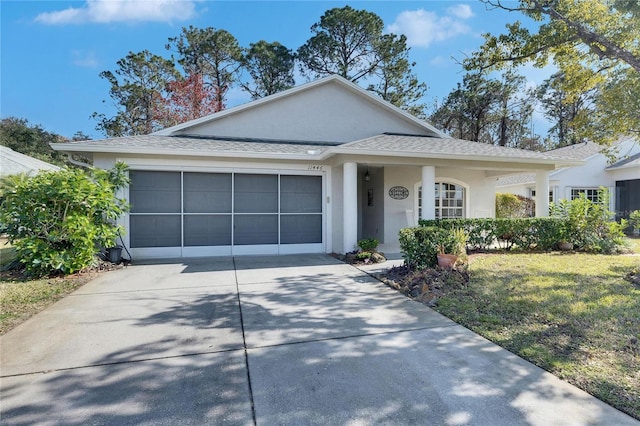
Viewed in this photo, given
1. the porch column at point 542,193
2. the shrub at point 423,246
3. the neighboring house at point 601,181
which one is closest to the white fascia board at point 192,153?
the shrub at point 423,246

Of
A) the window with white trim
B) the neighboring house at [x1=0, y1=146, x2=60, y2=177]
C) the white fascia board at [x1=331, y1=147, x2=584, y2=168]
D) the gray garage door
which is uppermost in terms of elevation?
the neighboring house at [x1=0, y1=146, x2=60, y2=177]

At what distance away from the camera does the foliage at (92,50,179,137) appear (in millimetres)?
23016

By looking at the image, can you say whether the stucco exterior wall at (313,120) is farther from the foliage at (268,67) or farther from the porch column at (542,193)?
the foliage at (268,67)

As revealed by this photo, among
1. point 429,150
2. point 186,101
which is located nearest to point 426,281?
point 429,150

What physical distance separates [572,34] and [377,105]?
637 centimetres

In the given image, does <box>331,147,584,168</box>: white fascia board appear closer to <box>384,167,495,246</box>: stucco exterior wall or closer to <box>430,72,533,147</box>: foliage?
<box>384,167,495,246</box>: stucco exterior wall

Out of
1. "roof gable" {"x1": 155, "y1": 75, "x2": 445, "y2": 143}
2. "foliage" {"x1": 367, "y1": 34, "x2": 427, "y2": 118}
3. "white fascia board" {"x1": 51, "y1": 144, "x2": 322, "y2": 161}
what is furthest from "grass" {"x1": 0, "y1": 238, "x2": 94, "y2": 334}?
"foliage" {"x1": 367, "y1": 34, "x2": 427, "y2": 118}

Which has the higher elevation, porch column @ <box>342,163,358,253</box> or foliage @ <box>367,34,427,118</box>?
foliage @ <box>367,34,427,118</box>

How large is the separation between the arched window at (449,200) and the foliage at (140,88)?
1921 centimetres

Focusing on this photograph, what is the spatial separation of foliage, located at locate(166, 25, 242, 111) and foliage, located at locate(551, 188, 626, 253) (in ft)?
69.2

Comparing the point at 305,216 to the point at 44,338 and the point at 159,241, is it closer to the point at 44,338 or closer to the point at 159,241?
the point at 159,241

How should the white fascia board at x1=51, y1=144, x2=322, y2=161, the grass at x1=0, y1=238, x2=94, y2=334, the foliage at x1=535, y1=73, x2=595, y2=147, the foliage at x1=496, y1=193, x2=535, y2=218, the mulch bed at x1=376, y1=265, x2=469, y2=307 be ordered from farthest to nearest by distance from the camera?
the foliage at x1=535, y1=73, x2=595, y2=147
the foliage at x1=496, y1=193, x2=535, y2=218
the white fascia board at x1=51, y1=144, x2=322, y2=161
the mulch bed at x1=376, y1=265, x2=469, y2=307
the grass at x1=0, y1=238, x2=94, y2=334

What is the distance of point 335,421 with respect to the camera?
94.0 inches

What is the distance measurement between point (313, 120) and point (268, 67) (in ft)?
47.7
